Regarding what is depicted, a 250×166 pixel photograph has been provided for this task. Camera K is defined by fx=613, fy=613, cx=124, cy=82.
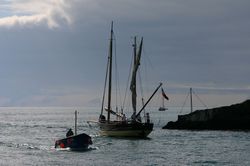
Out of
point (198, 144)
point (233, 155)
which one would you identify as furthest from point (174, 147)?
point (233, 155)

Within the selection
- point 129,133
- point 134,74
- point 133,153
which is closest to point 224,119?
point 134,74

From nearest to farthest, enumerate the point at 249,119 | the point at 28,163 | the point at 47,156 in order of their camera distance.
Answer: the point at 28,163
the point at 47,156
the point at 249,119

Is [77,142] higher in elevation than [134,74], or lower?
lower

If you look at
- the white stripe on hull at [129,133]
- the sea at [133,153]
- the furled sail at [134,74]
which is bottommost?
the sea at [133,153]

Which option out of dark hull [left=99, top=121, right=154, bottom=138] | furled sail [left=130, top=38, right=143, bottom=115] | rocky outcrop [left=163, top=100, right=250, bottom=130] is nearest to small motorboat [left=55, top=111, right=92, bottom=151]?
dark hull [left=99, top=121, right=154, bottom=138]

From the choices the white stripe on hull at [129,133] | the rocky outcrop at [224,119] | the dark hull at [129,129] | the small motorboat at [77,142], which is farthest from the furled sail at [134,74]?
the rocky outcrop at [224,119]

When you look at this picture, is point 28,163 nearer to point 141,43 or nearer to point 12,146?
point 12,146

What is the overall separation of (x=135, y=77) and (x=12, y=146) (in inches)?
939

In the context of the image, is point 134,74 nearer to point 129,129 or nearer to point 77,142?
point 129,129

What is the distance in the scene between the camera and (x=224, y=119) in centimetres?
12812

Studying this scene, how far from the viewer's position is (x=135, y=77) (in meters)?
96.0

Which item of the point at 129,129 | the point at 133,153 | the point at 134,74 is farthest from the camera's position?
the point at 134,74

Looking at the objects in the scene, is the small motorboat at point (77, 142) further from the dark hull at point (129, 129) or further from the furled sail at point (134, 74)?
the furled sail at point (134, 74)

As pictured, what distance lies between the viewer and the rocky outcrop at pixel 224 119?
4946 inches
